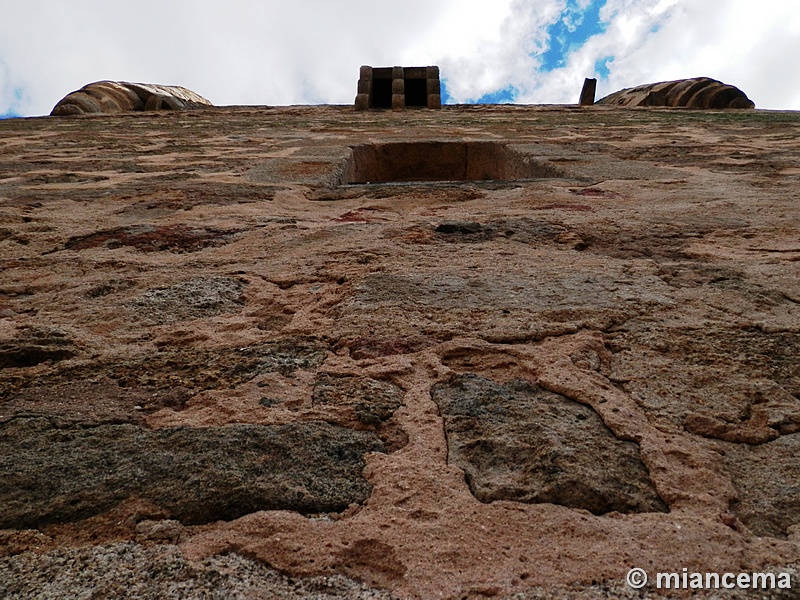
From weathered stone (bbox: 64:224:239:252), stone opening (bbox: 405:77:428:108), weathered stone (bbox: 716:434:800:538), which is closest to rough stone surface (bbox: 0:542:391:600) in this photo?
weathered stone (bbox: 716:434:800:538)

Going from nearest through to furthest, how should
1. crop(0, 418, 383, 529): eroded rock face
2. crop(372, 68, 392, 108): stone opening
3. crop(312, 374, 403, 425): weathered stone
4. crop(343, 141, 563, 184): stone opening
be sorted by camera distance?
crop(0, 418, 383, 529): eroded rock face → crop(312, 374, 403, 425): weathered stone → crop(343, 141, 563, 184): stone opening → crop(372, 68, 392, 108): stone opening

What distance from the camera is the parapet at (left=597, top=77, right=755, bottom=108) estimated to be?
199 inches

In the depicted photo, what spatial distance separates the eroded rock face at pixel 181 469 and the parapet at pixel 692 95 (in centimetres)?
533

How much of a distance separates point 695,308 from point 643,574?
0.71 m

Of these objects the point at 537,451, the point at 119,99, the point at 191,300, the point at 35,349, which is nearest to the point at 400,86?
the point at 119,99

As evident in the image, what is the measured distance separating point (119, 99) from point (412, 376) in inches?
217

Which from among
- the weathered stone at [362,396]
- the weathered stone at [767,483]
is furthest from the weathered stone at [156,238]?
the weathered stone at [767,483]

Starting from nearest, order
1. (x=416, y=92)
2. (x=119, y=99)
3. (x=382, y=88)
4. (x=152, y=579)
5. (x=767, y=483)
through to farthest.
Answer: (x=152, y=579)
(x=767, y=483)
(x=119, y=99)
(x=382, y=88)
(x=416, y=92)

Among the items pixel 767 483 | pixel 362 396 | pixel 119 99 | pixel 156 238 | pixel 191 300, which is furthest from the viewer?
pixel 119 99

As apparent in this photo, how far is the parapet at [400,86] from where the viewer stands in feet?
19.5

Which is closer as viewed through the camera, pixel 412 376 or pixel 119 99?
pixel 412 376

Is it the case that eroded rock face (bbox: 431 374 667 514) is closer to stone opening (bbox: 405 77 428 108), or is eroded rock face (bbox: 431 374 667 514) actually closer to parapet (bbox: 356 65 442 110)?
parapet (bbox: 356 65 442 110)

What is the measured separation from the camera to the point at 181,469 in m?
0.78

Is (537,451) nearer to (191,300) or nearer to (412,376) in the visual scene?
Answer: (412,376)
